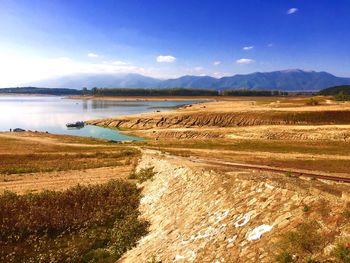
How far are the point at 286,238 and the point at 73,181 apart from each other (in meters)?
28.5

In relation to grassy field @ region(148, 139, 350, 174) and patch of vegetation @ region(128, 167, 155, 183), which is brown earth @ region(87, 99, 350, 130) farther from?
patch of vegetation @ region(128, 167, 155, 183)

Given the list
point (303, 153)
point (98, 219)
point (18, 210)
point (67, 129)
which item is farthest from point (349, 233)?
point (67, 129)

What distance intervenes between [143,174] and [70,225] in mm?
13447

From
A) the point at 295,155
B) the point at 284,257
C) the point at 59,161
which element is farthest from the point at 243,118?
the point at 284,257

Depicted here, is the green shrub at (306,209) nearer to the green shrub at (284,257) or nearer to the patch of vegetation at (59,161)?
the green shrub at (284,257)

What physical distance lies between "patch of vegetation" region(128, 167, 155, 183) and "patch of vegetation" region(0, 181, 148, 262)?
4.46 meters

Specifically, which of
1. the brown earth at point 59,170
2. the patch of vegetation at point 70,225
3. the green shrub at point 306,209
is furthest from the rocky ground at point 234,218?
the brown earth at point 59,170

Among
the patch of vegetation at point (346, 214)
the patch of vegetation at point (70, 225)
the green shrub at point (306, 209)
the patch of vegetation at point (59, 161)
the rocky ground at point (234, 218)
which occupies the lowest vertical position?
the patch of vegetation at point (59, 161)

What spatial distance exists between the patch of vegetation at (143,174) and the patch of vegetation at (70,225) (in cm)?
446

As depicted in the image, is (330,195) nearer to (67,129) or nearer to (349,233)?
(349,233)

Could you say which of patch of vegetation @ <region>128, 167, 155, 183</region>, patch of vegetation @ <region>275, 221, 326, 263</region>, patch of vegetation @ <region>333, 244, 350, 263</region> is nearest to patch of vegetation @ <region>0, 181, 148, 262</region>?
patch of vegetation @ <region>128, 167, 155, 183</region>

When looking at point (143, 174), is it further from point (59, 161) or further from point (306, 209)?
point (306, 209)

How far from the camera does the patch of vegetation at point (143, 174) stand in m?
34.7

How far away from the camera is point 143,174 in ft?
120
